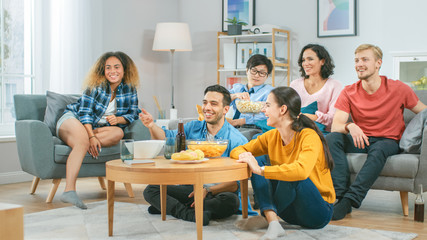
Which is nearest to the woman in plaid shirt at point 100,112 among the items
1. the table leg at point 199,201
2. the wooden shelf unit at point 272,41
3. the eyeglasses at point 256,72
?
the eyeglasses at point 256,72

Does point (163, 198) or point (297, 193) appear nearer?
point (297, 193)

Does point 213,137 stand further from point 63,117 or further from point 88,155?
point 63,117

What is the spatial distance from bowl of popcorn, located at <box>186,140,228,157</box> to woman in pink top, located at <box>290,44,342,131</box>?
1.30 metres

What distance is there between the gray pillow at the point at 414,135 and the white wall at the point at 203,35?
184 centimetres

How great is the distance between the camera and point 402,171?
128 inches

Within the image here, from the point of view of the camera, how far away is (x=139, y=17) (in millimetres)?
6016

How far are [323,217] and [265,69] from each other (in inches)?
68.8

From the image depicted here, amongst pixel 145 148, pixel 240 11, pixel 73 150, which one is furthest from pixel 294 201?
pixel 240 11

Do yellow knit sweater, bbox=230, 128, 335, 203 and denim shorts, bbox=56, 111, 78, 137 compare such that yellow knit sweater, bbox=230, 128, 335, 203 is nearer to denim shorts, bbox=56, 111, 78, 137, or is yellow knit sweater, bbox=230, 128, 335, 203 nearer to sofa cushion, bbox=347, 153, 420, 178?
sofa cushion, bbox=347, 153, 420, 178

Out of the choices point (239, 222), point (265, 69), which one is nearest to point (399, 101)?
point (265, 69)

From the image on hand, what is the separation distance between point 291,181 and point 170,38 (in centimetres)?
343

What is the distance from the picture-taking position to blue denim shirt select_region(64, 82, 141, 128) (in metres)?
3.81

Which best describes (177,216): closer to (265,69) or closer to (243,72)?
(265,69)

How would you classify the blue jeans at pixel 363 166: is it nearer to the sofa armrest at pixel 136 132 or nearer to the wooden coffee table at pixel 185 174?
the wooden coffee table at pixel 185 174
